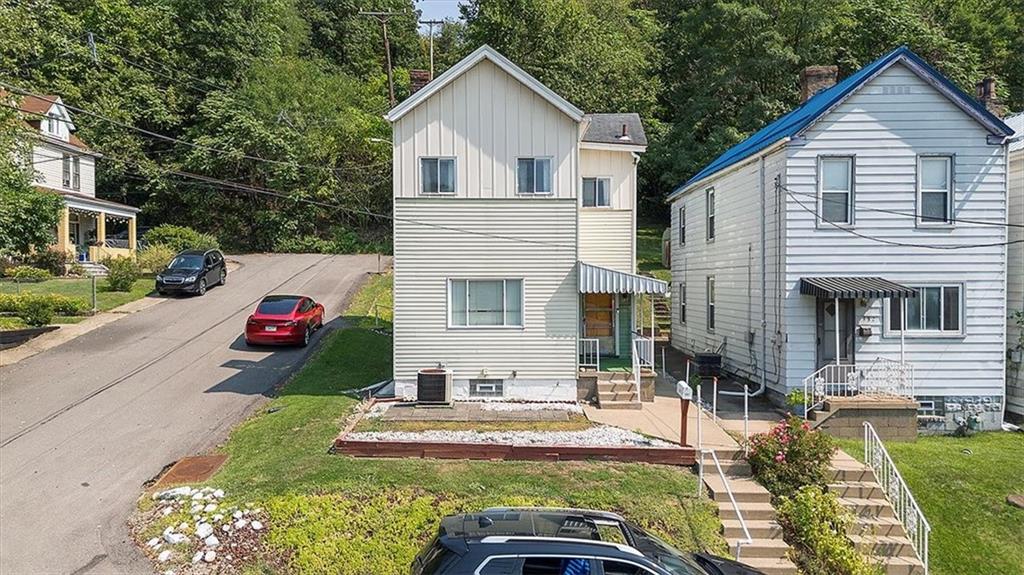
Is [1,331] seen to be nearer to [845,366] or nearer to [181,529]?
[181,529]

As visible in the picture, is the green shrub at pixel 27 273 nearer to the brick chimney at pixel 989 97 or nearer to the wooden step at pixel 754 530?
the wooden step at pixel 754 530

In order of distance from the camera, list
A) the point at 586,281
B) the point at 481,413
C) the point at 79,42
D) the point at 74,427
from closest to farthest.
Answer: the point at 74,427, the point at 481,413, the point at 586,281, the point at 79,42

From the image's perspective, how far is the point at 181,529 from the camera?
8797 mm

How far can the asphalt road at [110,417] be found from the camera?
342 inches

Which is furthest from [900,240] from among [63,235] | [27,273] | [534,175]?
[63,235]

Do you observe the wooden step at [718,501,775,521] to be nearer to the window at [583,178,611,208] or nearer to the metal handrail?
the metal handrail

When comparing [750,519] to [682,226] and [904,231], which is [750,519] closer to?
[904,231]

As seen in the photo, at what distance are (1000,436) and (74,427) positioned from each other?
20.5 metres

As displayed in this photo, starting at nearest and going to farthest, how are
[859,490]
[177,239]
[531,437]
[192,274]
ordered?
[859,490], [531,437], [192,274], [177,239]

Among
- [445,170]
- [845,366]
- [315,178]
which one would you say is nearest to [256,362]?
[445,170]

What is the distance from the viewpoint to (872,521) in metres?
9.91

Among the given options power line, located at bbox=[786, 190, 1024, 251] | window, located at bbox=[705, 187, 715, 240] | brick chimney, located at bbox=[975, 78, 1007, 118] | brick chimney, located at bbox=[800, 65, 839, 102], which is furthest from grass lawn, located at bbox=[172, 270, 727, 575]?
brick chimney, located at bbox=[800, 65, 839, 102]

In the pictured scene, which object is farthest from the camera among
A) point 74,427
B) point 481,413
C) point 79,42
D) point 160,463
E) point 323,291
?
point 79,42

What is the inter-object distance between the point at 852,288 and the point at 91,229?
39.8m
